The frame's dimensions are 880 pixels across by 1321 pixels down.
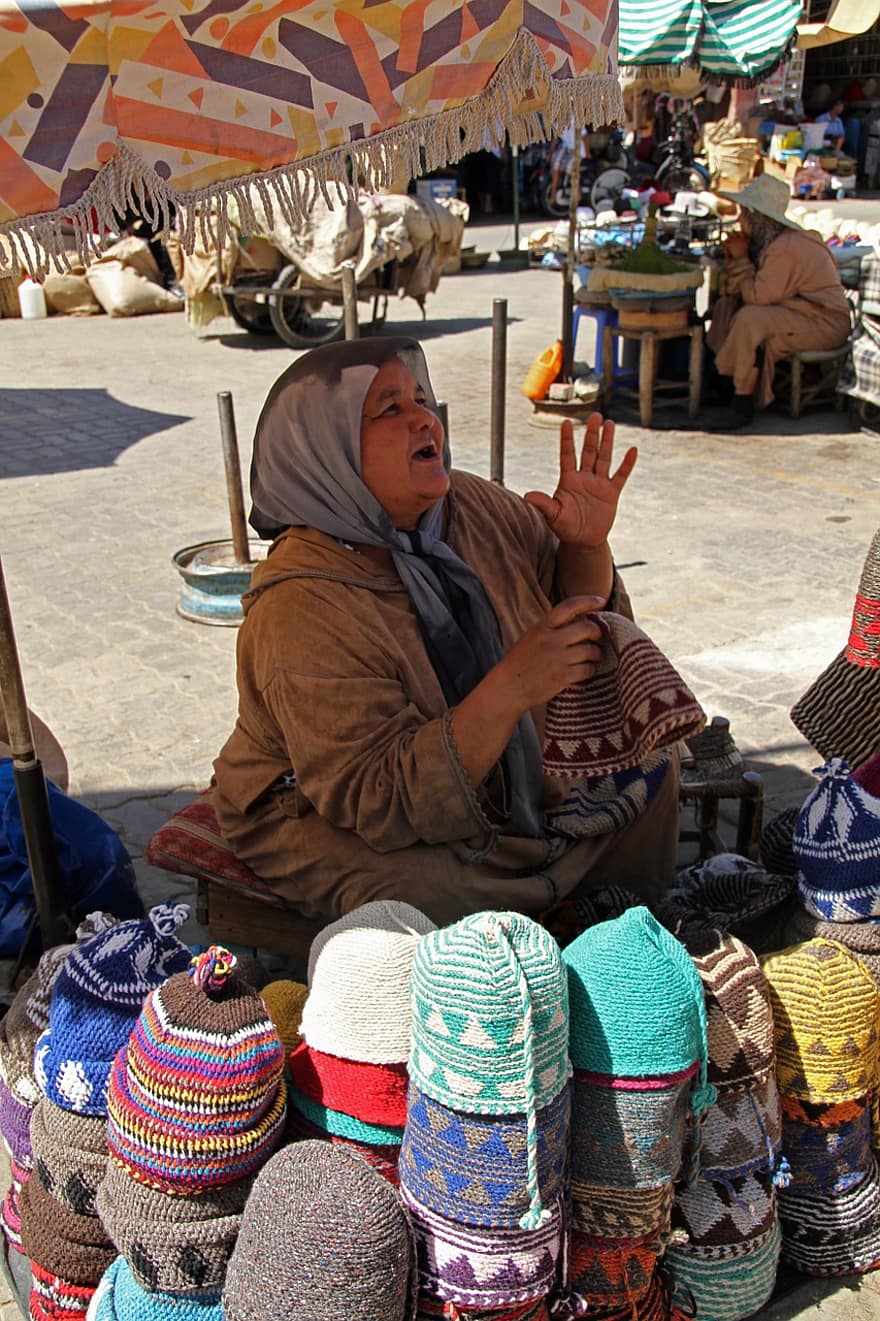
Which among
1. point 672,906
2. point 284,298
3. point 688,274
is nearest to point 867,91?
point 284,298

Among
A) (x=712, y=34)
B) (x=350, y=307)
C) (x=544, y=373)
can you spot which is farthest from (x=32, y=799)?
(x=544, y=373)

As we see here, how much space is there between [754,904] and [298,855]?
3.11ft

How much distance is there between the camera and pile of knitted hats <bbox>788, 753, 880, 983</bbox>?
235cm

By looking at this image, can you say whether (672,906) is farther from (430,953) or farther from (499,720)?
Answer: (430,953)

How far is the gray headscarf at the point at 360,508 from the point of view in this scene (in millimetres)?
2475

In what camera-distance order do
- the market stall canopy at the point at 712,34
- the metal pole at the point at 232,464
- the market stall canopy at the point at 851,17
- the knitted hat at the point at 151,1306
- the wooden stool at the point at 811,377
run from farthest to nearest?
1. the wooden stool at the point at 811,377
2. the market stall canopy at the point at 712,34
3. the market stall canopy at the point at 851,17
4. the metal pole at the point at 232,464
5. the knitted hat at the point at 151,1306

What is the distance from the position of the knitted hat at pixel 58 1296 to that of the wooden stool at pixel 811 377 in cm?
785

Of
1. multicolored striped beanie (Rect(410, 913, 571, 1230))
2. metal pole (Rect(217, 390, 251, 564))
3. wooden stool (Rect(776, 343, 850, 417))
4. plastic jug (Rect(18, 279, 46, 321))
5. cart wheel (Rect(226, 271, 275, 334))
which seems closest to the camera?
multicolored striped beanie (Rect(410, 913, 571, 1230))

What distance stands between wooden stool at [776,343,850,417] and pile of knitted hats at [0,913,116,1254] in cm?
758

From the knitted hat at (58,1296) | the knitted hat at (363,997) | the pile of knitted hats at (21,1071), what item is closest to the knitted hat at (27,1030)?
the pile of knitted hats at (21,1071)

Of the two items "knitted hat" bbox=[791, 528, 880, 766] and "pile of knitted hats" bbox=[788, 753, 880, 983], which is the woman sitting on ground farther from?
"knitted hat" bbox=[791, 528, 880, 766]

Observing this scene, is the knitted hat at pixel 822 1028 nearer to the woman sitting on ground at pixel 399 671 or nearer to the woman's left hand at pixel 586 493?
the woman sitting on ground at pixel 399 671

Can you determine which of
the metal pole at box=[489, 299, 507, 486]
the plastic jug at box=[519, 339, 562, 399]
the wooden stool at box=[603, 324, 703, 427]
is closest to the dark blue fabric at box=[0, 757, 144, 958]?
the metal pole at box=[489, 299, 507, 486]

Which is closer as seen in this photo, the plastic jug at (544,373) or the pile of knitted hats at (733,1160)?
the pile of knitted hats at (733,1160)
